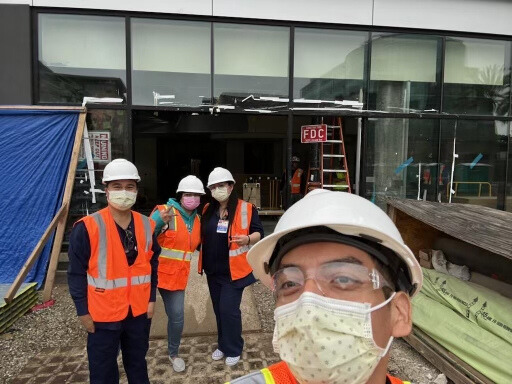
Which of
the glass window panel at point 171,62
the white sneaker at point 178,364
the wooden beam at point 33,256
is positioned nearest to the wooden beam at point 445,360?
the white sneaker at point 178,364

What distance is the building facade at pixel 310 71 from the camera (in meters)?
6.14

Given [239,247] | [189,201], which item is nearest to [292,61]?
[189,201]

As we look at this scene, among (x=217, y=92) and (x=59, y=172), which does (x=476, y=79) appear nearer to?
(x=217, y=92)

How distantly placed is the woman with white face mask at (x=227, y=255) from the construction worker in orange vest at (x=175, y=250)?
20cm

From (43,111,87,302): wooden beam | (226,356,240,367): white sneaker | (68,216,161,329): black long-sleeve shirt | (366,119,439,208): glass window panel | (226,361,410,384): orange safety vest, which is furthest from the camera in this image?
(366,119,439,208): glass window panel

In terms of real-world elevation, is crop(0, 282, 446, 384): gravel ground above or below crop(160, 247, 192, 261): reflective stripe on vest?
below

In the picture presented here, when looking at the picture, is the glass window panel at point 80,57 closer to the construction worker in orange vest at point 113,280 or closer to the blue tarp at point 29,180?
the blue tarp at point 29,180

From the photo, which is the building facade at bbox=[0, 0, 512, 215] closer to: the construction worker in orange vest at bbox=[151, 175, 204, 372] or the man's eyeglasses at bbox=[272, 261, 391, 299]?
the construction worker in orange vest at bbox=[151, 175, 204, 372]

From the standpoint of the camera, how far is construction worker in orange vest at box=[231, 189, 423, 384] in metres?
1.09

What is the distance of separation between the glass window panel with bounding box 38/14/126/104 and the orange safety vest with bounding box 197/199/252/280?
3.92 metres

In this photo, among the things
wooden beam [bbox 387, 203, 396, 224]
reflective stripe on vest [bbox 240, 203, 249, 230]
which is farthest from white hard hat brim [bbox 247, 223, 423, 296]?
wooden beam [bbox 387, 203, 396, 224]

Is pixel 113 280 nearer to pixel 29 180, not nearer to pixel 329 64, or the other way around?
pixel 29 180

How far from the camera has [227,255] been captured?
356cm

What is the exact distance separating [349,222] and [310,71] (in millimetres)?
6329
